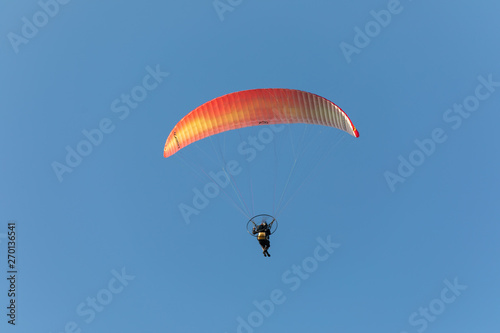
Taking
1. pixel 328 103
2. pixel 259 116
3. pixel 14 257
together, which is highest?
pixel 14 257

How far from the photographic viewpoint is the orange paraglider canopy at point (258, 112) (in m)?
22.7

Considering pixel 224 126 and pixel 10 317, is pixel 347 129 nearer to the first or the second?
pixel 224 126

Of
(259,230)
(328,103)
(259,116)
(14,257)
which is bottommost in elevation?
(259,230)

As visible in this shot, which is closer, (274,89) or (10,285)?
(274,89)

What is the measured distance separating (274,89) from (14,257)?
13.7 metres

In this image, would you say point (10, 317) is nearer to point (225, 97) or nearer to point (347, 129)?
point (225, 97)

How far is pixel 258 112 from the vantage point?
23203mm

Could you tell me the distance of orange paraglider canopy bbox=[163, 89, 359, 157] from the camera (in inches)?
895

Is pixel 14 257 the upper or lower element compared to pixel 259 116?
upper

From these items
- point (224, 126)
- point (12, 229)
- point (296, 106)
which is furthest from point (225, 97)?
point (12, 229)

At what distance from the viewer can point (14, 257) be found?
25.0 metres

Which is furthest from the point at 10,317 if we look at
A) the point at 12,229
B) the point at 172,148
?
the point at 172,148

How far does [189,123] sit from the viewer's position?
76.5 ft

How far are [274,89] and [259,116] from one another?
1.32 meters
